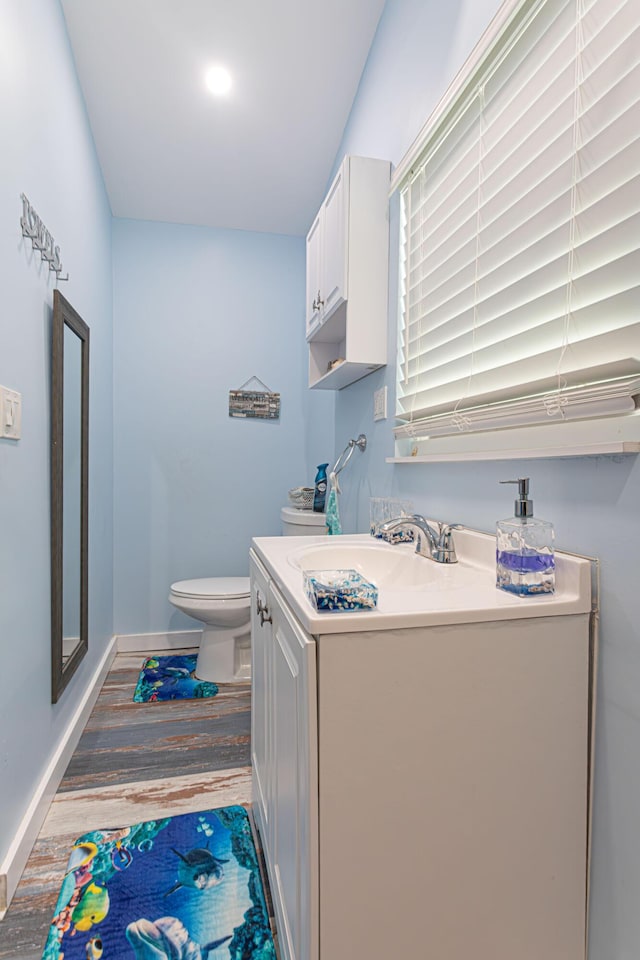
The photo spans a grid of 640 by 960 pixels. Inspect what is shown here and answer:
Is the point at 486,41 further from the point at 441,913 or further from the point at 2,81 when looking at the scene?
the point at 441,913

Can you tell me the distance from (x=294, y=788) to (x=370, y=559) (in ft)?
1.99

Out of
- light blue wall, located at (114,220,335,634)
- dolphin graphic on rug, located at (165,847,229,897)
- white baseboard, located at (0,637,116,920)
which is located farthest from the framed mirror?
light blue wall, located at (114,220,335,634)

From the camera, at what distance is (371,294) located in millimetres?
1699

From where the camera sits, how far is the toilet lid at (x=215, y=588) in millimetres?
2375

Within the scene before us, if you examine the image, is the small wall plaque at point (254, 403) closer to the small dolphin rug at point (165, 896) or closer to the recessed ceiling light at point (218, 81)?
the recessed ceiling light at point (218, 81)

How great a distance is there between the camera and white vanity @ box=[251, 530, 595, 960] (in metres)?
0.71

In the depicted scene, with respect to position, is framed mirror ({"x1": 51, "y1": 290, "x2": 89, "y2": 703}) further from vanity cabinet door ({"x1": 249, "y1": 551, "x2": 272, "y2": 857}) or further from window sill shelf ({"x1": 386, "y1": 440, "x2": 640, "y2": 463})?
window sill shelf ({"x1": 386, "y1": 440, "x2": 640, "y2": 463})

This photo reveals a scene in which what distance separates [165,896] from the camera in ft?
3.97

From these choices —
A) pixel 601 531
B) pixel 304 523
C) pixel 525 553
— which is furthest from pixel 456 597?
pixel 304 523

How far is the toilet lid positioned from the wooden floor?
1.46 feet

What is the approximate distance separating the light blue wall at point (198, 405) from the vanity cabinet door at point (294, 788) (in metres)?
1.88

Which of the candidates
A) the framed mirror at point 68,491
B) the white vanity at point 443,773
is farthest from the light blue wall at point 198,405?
the white vanity at point 443,773

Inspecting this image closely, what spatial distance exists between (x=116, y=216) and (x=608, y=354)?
2.88m

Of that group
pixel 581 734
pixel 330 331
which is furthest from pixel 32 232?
pixel 581 734
